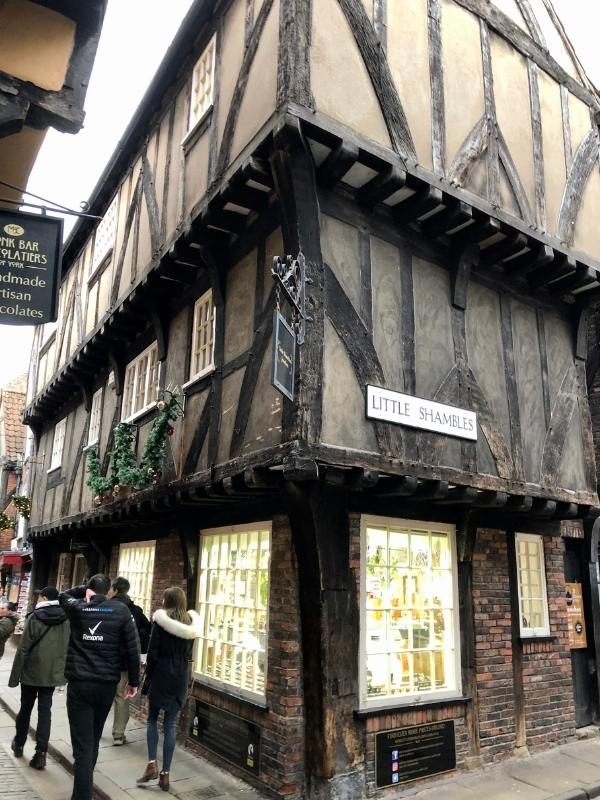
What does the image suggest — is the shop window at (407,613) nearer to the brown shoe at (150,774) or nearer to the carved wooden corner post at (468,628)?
the carved wooden corner post at (468,628)

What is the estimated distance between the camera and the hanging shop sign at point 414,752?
603 centimetres

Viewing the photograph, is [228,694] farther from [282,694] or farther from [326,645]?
[326,645]

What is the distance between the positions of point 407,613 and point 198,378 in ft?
12.0

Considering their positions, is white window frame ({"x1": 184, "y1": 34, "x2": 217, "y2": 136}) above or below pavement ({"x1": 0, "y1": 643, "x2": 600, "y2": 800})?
above

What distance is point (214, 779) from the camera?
6.30m

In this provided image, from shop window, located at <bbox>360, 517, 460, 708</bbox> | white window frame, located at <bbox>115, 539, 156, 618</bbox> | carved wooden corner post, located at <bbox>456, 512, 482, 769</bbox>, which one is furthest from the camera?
white window frame, located at <bbox>115, 539, 156, 618</bbox>

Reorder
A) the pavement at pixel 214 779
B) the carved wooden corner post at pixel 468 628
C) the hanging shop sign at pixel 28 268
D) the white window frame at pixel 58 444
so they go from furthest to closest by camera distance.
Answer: the white window frame at pixel 58 444
the carved wooden corner post at pixel 468 628
the pavement at pixel 214 779
the hanging shop sign at pixel 28 268

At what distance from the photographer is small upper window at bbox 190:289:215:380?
7.99m

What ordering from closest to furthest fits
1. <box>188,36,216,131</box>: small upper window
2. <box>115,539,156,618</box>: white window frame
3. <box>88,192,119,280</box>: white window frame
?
<box>188,36,216,131</box>: small upper window
<box>115,539,156,618</box>: white window frame
<box>88,192,119,280</box>: white window frame

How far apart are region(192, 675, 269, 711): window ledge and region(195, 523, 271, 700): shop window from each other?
0.04 metres

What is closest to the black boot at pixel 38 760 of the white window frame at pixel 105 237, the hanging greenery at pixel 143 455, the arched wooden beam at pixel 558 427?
the hanging greenery at pixel 143 455

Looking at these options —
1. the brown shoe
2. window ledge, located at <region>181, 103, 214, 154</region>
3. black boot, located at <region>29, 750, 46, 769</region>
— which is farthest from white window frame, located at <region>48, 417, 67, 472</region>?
the brown shoe

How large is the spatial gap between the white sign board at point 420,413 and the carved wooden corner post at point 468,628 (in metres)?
1.15

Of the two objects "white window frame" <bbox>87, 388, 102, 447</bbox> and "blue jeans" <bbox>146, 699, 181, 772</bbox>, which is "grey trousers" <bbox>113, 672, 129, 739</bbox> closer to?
"blue jeans" <bbox>146, 699, 181, 772</bbox>
